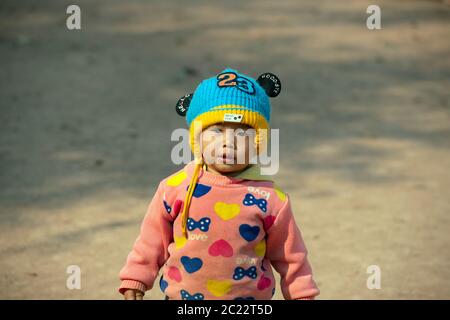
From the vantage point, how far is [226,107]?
10.8ft

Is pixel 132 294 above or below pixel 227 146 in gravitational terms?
below

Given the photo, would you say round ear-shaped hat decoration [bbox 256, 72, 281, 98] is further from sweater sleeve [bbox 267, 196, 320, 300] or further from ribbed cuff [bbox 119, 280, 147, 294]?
ribbed cuff [bbox 119, 280, 147, 294]

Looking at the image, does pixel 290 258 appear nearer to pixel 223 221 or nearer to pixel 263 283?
pixel 263 283

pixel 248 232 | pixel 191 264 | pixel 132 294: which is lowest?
pixel 132 294

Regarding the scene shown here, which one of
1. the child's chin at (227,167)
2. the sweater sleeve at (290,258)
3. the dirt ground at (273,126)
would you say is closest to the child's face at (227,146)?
the child's chin at (227,167)

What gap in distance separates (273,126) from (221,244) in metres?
4.31

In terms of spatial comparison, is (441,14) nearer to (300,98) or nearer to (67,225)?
(300,98)

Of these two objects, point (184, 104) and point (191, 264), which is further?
point (184, 104)

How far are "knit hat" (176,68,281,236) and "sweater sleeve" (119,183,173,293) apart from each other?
12cm

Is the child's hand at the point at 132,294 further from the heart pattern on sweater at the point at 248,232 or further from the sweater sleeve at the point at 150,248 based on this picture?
the heart pattern on sweater at the point at 248,232

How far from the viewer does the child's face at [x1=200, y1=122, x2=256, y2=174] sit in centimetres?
329

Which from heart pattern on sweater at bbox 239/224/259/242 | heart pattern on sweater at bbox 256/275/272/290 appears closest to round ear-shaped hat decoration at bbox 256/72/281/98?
heart pattern on sweater at bbox 239/224/259/242

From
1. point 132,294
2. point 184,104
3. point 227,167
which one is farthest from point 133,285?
point 184,104

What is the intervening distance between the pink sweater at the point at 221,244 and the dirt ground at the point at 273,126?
183 cm
